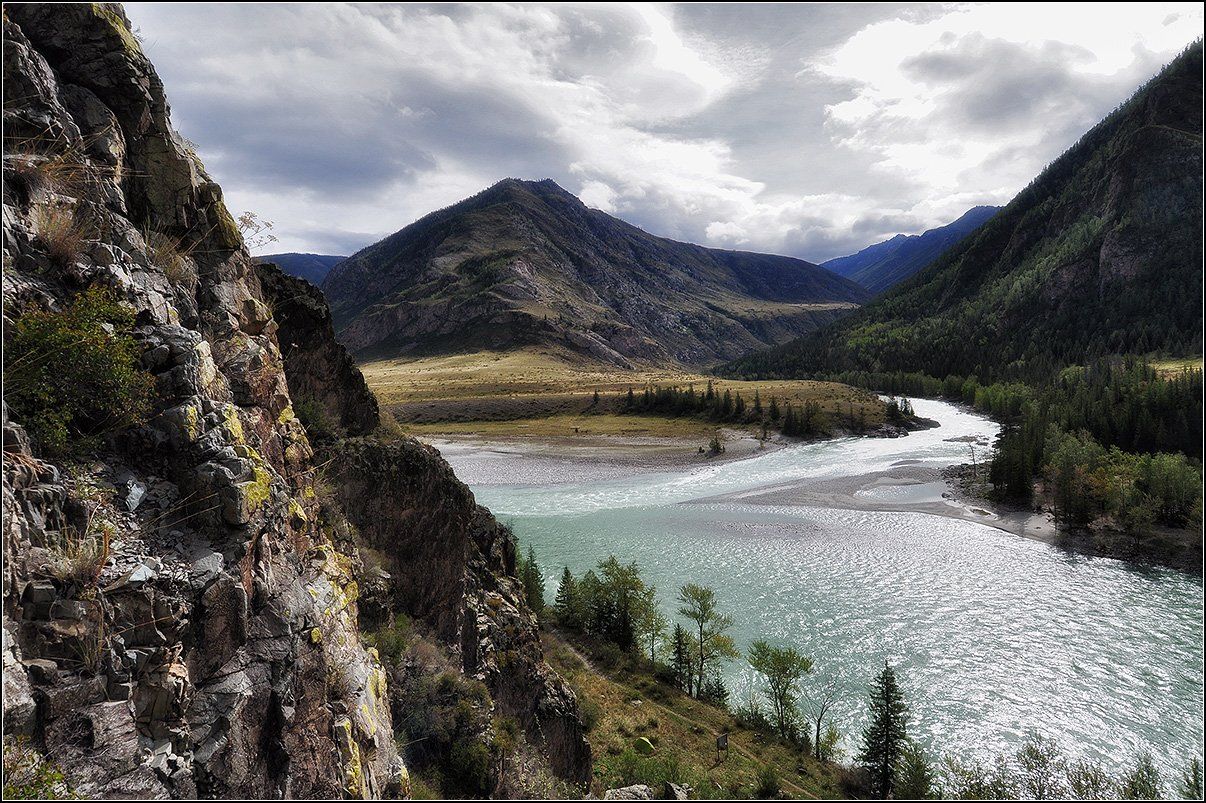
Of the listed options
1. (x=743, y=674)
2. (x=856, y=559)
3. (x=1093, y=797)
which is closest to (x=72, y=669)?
(x=1093, y=797)

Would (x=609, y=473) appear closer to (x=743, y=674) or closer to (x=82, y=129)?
(x=743, y=674)

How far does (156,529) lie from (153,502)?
342mm

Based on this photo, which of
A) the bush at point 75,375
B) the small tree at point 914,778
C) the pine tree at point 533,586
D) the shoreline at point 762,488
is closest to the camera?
the bush at point 75,375

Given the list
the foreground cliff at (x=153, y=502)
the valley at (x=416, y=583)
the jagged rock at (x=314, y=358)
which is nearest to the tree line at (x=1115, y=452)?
the valley at (x=416, y=583)

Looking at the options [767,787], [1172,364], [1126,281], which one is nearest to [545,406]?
[767,787]

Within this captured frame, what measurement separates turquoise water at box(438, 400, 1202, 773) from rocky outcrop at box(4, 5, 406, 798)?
28.3 metres

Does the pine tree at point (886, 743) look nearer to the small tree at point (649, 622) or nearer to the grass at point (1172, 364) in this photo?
the small tree at point (649, 622)

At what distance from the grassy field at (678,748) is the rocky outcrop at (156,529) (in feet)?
52.5

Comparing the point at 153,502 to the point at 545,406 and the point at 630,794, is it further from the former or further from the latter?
the point at 545,406

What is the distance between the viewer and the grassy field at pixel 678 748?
2155cm

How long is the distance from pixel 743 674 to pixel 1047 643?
18.3m

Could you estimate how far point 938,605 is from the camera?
122 feet

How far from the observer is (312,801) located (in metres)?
6.56

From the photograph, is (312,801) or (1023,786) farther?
Result: (1023,786)
